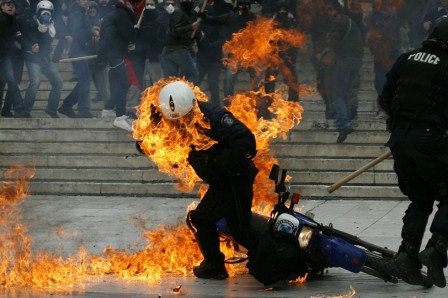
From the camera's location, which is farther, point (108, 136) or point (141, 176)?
point (108, 136)

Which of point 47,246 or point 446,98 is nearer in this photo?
point 446,98

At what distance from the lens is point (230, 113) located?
8695mm

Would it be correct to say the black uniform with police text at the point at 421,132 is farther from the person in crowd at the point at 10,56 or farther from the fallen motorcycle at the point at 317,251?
the person in crowd at the point at 10,56

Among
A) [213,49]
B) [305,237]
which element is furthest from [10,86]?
[305,237]

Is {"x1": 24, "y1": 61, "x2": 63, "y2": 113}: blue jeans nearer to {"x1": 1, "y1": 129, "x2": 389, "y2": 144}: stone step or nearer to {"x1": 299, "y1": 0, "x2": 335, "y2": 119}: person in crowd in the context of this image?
{"x1": 1, "y1": 129, "x2": 389, "y2": 144}: stone step

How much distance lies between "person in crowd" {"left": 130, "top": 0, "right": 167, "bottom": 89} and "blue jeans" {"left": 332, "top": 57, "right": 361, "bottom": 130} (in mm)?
2656

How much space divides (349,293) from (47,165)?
771cm

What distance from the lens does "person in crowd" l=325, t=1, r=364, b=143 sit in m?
14.7

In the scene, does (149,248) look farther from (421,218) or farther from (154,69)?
(154,69)

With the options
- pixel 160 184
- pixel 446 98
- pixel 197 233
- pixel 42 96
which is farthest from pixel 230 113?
pixel 42 96

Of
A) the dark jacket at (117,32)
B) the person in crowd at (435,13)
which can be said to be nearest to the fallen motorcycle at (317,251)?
the person in crowd at (435,13)

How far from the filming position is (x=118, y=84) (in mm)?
15664

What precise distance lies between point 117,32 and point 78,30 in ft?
5.54

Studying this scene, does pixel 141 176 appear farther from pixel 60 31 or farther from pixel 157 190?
pixel 60 31
